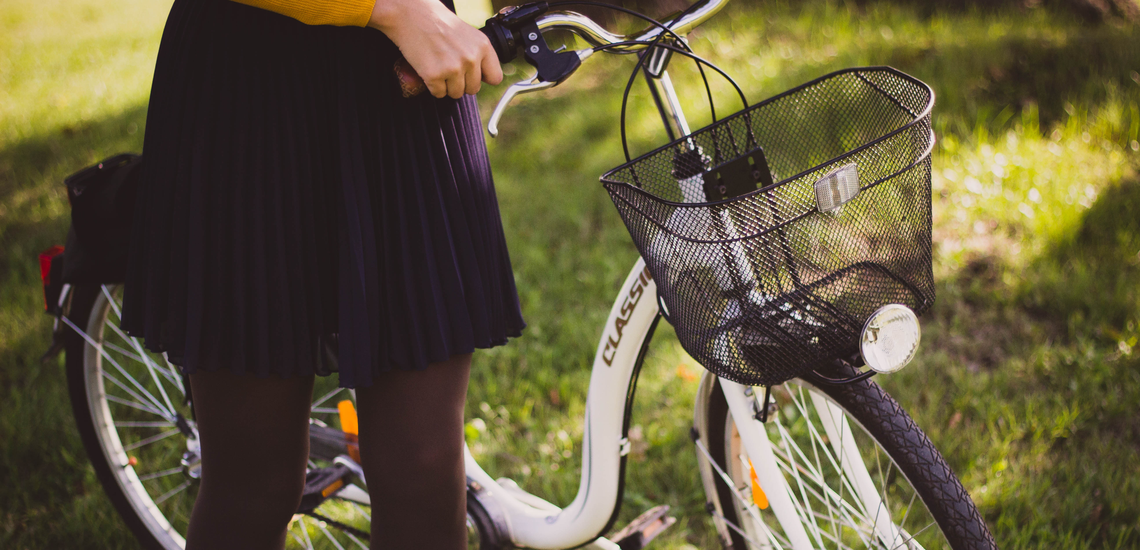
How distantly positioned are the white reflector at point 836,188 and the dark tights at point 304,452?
2.00 ft

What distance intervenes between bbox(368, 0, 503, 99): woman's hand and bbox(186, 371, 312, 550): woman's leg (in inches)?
21.1

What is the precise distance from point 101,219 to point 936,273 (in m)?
2.77

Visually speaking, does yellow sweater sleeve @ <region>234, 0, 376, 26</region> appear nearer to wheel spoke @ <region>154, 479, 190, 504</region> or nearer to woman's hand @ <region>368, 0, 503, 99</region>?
woman's hand @ <region>368, 0, 503, 99</region>

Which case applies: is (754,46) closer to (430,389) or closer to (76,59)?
(430,389)

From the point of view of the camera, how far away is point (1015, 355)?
246cm

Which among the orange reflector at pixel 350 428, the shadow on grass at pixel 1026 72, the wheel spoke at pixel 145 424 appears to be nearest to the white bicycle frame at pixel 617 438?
the orange reflector at pixel 350 428

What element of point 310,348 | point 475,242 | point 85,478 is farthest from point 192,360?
point 85,478

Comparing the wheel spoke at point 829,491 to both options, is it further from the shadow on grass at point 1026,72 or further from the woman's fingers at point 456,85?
the shadow on grass at point 1026,72

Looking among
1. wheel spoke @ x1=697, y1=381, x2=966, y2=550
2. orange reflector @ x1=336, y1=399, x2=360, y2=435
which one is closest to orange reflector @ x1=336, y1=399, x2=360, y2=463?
orange reflector @ x1=336, y1=399, x2=360, y2=435

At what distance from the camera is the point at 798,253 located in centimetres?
100

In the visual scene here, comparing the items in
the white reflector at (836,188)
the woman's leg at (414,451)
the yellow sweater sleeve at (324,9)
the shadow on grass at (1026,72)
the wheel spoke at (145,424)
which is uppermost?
the yellow sweater sleeve at (324,9)

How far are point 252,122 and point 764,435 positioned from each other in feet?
3.31

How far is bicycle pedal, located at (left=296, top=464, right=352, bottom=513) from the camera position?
1690 mm

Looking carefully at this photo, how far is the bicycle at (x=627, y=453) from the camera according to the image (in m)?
1.15
